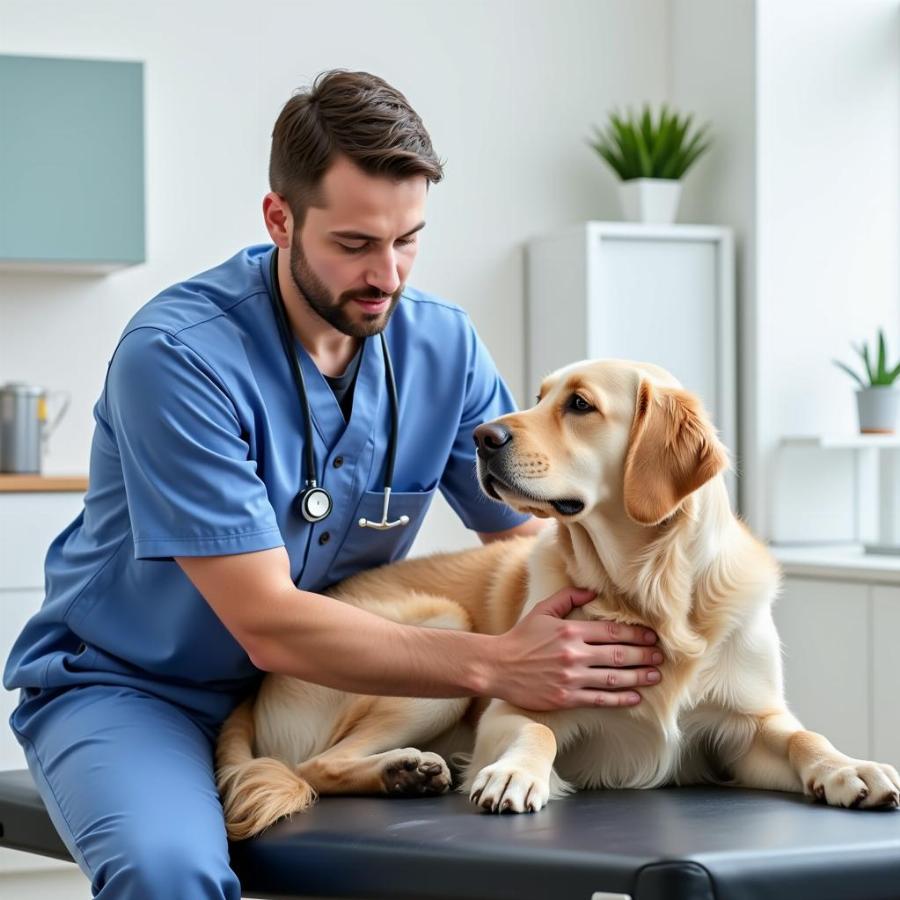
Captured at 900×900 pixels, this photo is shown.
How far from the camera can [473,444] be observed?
1.95m

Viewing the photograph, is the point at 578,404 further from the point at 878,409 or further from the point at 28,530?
the point at 878,409

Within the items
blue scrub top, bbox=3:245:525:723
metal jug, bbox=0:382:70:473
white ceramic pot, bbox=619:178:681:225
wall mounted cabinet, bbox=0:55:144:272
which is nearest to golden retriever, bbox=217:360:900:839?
blue scrub top, bbox=3:245:525:723

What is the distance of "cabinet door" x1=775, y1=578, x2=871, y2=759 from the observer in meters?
3.15

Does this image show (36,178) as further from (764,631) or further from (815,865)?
(815,865)

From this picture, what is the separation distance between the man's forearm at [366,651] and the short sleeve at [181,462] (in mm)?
94

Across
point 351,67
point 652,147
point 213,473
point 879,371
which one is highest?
point 351,67

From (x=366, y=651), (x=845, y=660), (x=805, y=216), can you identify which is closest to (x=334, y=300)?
(x=366, y=651)

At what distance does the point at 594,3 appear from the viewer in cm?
409

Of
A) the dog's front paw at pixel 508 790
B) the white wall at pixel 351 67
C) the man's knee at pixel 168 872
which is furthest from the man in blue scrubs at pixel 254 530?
the white wall at pixel 351 67

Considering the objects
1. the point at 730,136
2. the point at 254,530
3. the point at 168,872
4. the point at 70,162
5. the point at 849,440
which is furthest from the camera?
the point at 730,136

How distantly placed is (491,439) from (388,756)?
1.22ft

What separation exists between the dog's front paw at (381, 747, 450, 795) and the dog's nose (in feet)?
1.13

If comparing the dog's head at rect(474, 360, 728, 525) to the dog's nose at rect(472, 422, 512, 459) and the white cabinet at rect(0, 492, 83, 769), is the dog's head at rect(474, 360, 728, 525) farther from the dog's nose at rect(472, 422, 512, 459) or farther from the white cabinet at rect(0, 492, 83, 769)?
the white cabinet at rect(0, 492, 83, 769)

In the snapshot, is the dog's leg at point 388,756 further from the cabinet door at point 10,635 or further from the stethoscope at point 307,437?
the cabinet door at point 10,635
